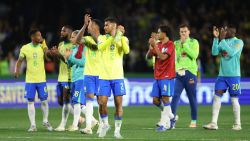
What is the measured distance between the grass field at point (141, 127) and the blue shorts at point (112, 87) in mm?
988

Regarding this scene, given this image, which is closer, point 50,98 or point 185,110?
point 185,110

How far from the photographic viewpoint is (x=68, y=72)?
20984 millimetres

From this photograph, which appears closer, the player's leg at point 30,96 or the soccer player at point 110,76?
the soccer player at point 110,76

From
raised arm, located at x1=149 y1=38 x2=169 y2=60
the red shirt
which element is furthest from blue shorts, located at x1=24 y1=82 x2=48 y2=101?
raised arm, located at x1=149 y1=38 x2=169 y2=60

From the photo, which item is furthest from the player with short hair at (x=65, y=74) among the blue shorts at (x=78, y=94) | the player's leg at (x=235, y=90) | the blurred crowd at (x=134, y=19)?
the blurred crowd at (x=134, y=19)

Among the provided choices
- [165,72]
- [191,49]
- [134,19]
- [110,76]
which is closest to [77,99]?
[165,72]

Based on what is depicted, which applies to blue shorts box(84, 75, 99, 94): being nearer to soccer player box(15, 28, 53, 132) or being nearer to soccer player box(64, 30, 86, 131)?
soccer player box(64, 30, 86, 131)

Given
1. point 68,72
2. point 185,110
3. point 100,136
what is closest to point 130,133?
point 100,136

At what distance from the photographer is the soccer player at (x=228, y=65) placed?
789 inches

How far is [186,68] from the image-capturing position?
835 inches

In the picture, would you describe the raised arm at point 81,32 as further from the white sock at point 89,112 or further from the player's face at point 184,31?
the player's face at point 184,31

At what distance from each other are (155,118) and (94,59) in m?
6.47

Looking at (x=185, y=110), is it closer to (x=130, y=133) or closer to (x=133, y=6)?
(x=130, y=133)

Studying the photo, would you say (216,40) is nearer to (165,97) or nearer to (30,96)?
(165,97)
